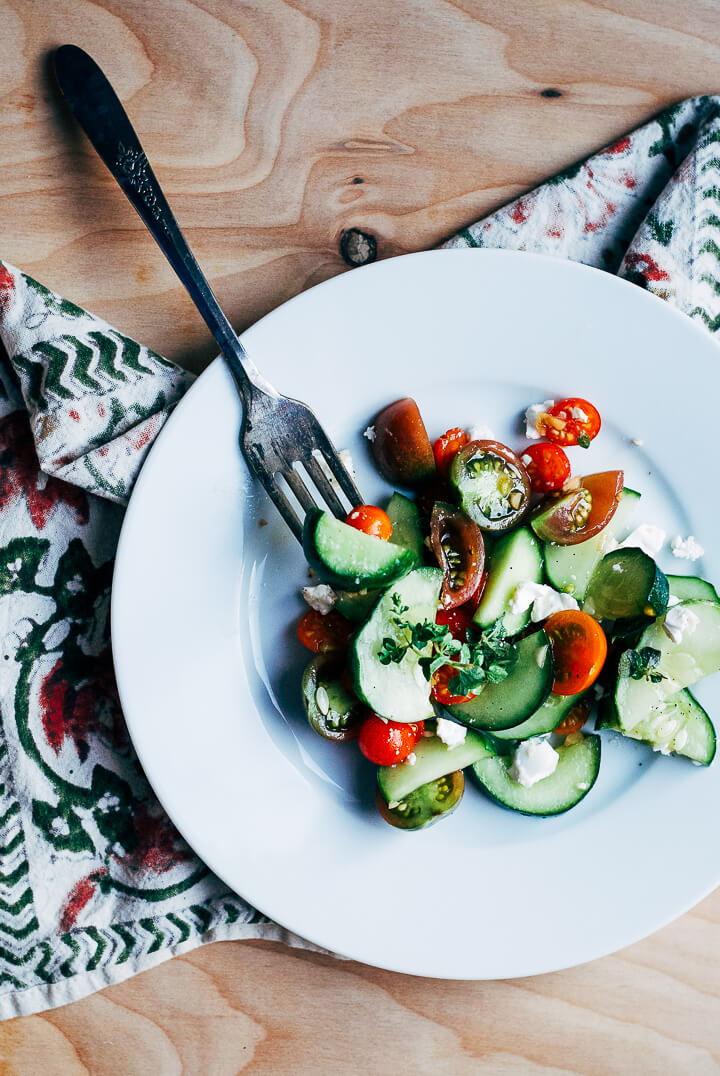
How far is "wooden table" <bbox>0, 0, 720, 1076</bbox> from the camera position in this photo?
1769 mm

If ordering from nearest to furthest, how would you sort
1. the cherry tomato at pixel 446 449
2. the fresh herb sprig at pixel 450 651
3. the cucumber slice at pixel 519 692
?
the fresh herb sprig at pixel 450 651 < the cucumber slice at pixel 519 692 < the cherry tomato at pixel 446 449

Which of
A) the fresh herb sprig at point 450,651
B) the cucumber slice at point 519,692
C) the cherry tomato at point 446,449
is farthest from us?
the cherry tomato at point 446,449

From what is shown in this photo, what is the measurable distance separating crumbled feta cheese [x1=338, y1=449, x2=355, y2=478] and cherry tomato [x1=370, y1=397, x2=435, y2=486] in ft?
0.22

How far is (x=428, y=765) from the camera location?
5.38ft

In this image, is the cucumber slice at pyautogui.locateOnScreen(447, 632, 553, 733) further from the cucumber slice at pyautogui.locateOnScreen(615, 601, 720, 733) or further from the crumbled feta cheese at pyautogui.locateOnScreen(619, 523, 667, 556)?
the crumbled feta cheese at pyautogui.locateOnScreen(619, 523, 667, 556)

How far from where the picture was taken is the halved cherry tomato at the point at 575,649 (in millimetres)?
1633

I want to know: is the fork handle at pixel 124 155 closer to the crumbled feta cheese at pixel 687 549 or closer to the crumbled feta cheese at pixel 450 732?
the crumbled feta cheese at pixel 450 732

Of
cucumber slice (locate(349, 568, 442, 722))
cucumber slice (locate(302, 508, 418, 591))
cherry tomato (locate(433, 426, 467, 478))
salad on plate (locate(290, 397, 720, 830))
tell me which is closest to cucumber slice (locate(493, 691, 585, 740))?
salad on plate (locate(290, 397, 720, 830))

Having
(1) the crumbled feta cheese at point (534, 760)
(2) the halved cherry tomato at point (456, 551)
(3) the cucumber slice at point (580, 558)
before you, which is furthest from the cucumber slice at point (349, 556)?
(1) the crumbled feta cheese at point (534, 760)

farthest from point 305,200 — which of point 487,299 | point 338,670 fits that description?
point 338,670

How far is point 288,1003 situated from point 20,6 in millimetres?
2271

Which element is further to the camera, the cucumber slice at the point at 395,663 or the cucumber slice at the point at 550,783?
the cucumber slice at the point at 550,783

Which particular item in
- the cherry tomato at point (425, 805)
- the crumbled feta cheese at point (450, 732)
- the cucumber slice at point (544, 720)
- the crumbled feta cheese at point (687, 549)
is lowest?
the cherry tomato at point (425, 805)

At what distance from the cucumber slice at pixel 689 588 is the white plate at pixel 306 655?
57 mm
